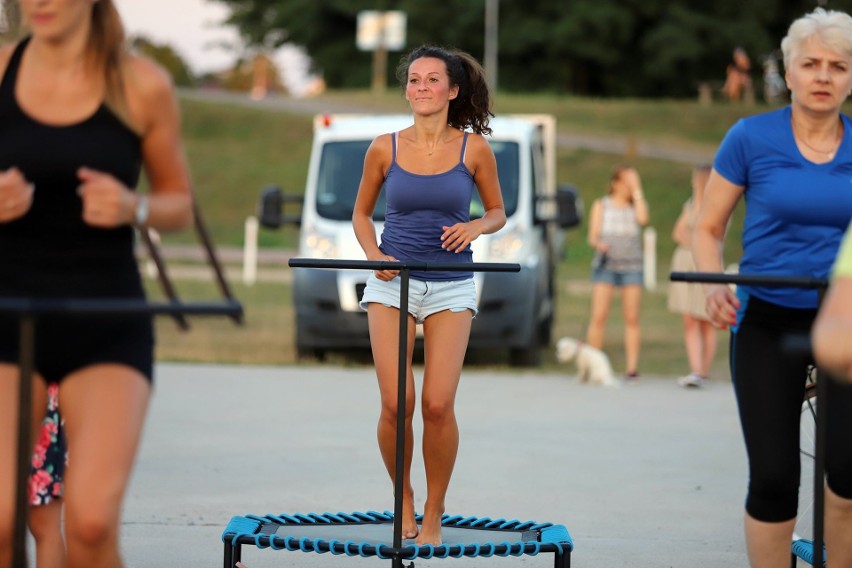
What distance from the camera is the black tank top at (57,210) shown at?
12.1 feet

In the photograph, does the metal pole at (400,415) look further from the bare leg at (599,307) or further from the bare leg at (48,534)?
the bare leg at (599,307)

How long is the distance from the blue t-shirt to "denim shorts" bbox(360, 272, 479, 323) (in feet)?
3.95

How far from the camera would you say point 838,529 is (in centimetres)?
466

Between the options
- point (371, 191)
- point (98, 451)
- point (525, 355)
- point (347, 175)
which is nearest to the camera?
point (98, 451)

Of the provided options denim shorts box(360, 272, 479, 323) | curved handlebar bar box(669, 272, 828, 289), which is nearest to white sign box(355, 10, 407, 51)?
denim shorts box(360, 272, 479, 323)

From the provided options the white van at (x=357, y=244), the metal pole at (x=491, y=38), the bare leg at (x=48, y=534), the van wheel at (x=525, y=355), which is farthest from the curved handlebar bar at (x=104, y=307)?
the metal pole at (x=491, y=38)

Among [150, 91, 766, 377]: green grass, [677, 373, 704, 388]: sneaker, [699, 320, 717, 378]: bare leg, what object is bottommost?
[150, 91, 766, 377]: green grass

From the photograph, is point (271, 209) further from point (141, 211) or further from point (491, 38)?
point (491, 38)

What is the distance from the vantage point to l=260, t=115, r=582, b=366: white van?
13.0m

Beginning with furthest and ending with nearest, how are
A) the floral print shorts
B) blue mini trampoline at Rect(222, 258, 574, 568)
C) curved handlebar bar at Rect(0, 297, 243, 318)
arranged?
blue mini trampoline at Rect(222, 258, 574, 568) < the floral print shorts < curved handlebar bar at Rect(0, 297, 243, 318)

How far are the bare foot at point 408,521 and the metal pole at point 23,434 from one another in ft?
7.25

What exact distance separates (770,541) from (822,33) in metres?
1.54

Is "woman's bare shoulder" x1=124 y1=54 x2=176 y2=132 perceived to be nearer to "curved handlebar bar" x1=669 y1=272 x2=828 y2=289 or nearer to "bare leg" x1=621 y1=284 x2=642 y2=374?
"curved handlebar bar" x1=669 y1=272 x2=828 y2=289

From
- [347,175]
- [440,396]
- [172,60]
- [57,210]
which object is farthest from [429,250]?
[172,60]
